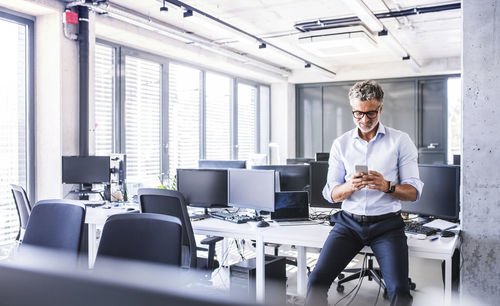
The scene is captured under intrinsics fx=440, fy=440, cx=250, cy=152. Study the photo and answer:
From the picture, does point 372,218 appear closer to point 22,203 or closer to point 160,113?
point 22,203

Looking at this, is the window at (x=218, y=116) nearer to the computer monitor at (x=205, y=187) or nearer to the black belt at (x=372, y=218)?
the computer monitor at (x=205, y=187)

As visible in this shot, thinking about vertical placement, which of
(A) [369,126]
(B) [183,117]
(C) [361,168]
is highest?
(B) [183,117]

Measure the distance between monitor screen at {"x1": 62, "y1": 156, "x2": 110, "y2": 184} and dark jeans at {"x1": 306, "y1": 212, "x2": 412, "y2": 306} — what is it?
3.02 meters

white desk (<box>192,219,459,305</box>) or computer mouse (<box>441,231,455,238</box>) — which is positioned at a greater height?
computer mouse (<box>441,231,455,238</box>)

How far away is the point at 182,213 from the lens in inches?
123

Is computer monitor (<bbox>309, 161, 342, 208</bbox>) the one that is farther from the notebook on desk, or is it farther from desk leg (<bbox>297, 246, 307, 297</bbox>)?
desk leg (<bbox>297, 246, 307, 297</bbox>)

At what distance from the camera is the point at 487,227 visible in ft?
9.30

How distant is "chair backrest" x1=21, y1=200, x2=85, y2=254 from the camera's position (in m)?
2.53

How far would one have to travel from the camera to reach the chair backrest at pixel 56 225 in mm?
2525

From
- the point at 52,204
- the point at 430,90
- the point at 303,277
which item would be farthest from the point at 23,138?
the point at 430,90

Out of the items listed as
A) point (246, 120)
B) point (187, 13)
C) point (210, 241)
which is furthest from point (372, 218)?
point (246, 120)

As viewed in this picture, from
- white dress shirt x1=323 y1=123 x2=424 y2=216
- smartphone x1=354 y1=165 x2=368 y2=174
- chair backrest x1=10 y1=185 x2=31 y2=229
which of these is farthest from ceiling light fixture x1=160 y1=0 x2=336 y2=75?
smartphone x1=354 y1=165 x2=368 y2=174

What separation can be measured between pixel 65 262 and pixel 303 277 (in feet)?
10.9

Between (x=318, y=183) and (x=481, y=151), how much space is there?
127cm
